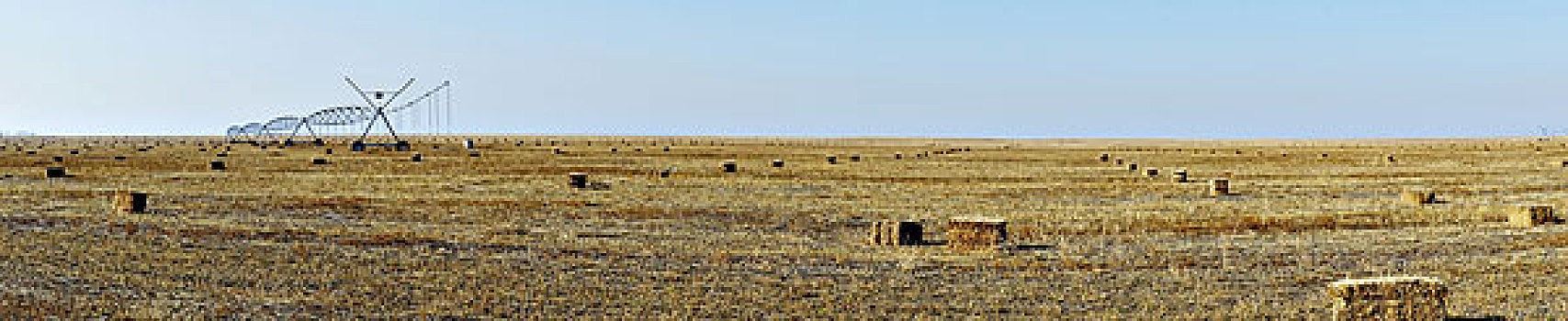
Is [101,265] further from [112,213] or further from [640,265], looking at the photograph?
[112,213]

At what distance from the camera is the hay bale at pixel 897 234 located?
23000 mm

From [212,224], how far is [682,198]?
448 inches

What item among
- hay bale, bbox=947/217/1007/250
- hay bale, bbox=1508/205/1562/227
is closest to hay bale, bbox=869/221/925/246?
hay bale, bbox=947/217/1007/250

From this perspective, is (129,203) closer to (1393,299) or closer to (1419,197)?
(1393,299)

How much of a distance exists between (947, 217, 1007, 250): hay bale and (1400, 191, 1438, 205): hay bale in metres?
13.3

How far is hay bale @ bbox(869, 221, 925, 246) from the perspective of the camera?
23.0 m

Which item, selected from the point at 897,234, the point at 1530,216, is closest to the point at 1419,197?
the point at 1530,216

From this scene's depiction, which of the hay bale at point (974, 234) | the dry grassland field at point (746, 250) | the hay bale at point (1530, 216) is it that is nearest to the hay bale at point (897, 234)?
the dry grassland field at point (746, 250)

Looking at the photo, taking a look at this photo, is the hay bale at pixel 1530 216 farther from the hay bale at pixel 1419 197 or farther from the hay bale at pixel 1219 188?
the hay bale at pixel 1219 188

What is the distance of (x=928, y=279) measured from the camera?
732 inches

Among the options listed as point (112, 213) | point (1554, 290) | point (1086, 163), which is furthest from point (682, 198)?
point (1086, 163)

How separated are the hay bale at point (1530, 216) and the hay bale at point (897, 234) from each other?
9195 mm

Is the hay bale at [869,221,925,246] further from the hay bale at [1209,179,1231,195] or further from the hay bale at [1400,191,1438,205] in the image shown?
the hay bale at [1209,179,1231,195]

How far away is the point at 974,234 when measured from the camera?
22078 millimetres
